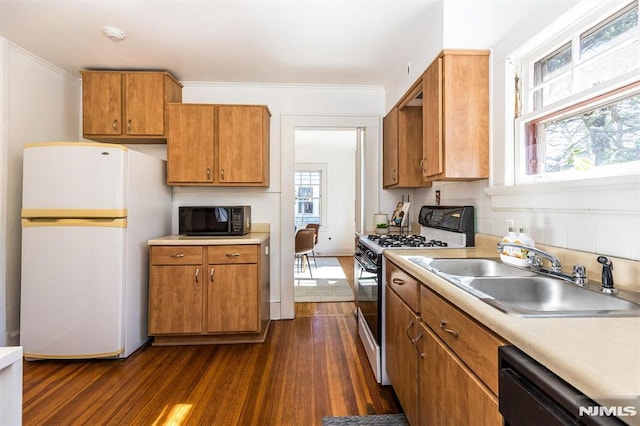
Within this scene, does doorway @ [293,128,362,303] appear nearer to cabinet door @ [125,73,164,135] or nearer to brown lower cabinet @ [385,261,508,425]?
cabinet door @ [125,73,164,135]

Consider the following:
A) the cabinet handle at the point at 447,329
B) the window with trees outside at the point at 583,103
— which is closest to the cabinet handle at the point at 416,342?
the cabinet handle at the point at 447,329

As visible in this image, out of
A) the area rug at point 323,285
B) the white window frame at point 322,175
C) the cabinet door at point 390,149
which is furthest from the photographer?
the white window frame at point 322,175

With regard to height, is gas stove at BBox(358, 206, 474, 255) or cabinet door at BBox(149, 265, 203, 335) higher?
gas stove at BBox(358, 206, 474, 255)

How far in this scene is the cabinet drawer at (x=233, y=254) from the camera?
2.46 m

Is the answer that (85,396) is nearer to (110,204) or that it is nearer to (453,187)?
(110,204)

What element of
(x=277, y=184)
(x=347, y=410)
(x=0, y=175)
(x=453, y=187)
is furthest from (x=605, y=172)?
(x=0, y=175)

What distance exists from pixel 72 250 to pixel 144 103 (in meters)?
1.39

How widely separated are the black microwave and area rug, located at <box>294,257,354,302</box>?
1.48 m

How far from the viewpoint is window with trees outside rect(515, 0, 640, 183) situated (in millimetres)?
1062

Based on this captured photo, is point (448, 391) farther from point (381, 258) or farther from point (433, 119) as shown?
point (433, 119)

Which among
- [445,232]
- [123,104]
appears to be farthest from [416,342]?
[123,104]

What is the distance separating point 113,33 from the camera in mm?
2188

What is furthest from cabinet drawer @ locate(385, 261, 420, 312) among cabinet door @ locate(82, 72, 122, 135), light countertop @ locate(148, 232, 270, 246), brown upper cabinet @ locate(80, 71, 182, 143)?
cabinet door @ locate(82, 72, 122, 135)

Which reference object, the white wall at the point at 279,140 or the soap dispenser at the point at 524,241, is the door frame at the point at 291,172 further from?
the soap dispenser at the point at 524,241
